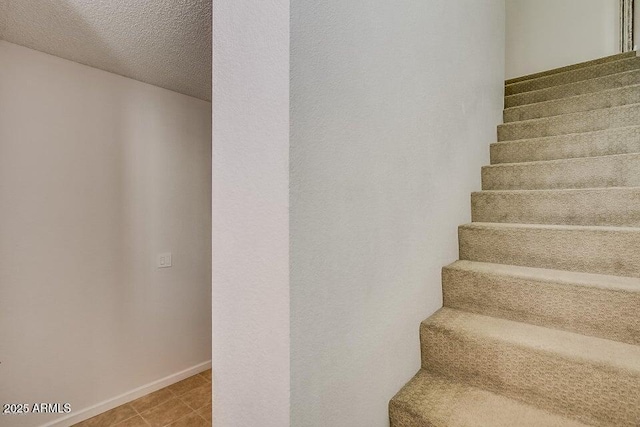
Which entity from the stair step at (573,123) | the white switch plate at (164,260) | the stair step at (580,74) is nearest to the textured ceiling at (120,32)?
the white switch plate at (164,260)

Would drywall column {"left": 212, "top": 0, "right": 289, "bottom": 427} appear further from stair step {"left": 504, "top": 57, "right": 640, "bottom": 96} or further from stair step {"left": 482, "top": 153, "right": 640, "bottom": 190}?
stair step {"left": 504, "top": 57, "right": 640, "bottom": 96}

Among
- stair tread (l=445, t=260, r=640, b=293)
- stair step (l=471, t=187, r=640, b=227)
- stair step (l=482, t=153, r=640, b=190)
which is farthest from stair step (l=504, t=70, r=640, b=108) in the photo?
stair tread (l=445, t=260, r=640, b=293)

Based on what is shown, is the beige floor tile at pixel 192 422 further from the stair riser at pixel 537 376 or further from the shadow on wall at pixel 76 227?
the stair riser at pixel 537 376

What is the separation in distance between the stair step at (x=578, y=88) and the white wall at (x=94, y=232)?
9.11ft

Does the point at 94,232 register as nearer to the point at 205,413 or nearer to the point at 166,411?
the point at 166,411

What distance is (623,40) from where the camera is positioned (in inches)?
127

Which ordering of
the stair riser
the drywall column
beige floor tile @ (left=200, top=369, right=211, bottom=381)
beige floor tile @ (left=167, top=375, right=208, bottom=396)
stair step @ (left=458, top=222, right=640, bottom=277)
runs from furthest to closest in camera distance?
1. beige floor tile @ (left=200, top=369, right=211, bottom=381)
2. beige floor tile @ (left=167, top=375, right=208, bottom=396)
3. stair step @ (left=458, top=222, right=640, bottom=277)
4. the stair riser
5. the drywall column

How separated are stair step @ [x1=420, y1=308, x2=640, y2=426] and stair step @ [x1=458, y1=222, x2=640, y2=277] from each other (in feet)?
1.10

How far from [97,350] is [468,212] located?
271cm

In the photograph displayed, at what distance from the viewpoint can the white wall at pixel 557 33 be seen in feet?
11.1

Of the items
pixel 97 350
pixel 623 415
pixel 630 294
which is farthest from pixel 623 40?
pixel 97 350

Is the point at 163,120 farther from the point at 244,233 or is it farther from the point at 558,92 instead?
the point at 558,92

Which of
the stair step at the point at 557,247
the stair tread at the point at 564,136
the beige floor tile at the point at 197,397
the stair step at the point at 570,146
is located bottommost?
the beige floor tile at the point at 197,397

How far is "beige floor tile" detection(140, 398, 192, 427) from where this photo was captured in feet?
7.01
